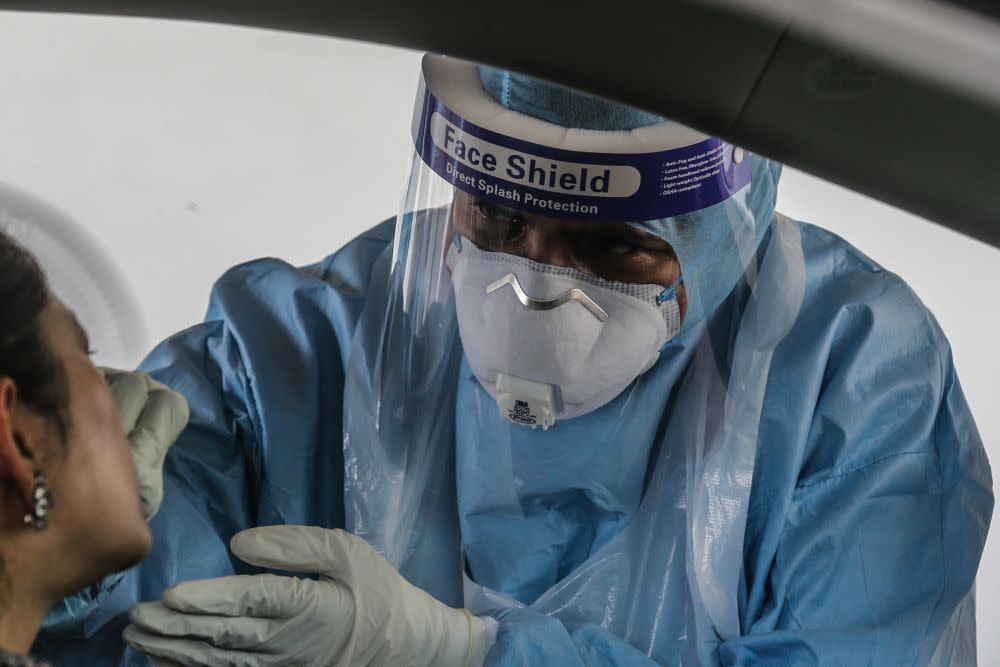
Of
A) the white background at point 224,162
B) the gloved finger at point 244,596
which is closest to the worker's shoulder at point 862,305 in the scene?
the gloved finger at point 244,596

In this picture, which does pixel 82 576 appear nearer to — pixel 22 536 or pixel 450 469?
pixel 22 536

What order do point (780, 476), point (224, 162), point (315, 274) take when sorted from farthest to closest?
point (224, 162) < point (315, 274) < point (780, 476)

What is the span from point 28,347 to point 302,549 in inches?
19.1

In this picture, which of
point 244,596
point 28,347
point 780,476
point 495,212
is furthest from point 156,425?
point 780,476

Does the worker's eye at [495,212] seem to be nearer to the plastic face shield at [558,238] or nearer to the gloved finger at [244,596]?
the plastic face shield at [558,238]

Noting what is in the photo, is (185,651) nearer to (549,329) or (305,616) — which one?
(305,616)

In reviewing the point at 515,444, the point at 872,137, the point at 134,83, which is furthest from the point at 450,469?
the point at 134,83

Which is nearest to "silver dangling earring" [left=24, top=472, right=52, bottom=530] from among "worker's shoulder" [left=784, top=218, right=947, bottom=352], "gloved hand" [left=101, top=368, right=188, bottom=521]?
"gloved hand" [left=101, top=368, right=188, bottom=521]

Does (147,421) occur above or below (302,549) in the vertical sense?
above

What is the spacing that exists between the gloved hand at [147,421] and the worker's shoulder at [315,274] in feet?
1.44

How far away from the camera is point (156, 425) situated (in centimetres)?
105

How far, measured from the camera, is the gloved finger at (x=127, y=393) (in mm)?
1000

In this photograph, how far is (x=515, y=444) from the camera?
56.8 inches

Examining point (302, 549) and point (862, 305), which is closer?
point (302, 549)
